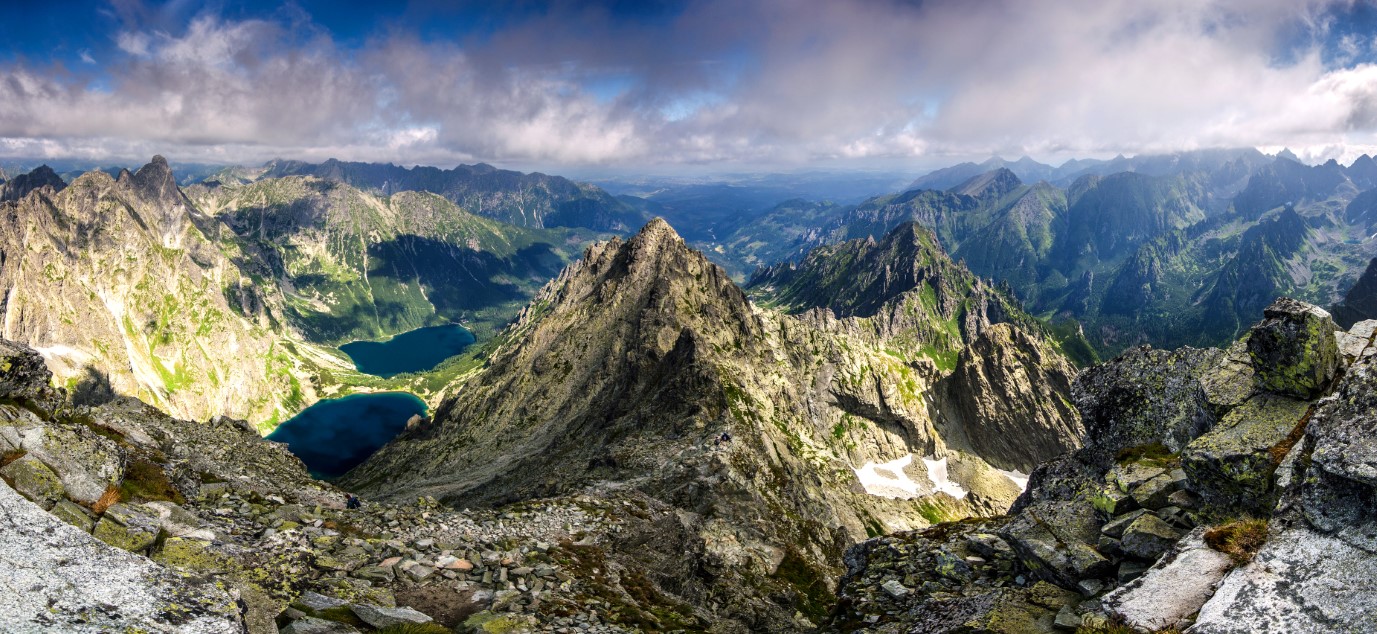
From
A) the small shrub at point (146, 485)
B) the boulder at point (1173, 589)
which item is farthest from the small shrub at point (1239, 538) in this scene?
the small shrub at point (146, 485)

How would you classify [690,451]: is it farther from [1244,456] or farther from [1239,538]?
[1239,538]

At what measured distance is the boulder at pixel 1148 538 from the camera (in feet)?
46.3

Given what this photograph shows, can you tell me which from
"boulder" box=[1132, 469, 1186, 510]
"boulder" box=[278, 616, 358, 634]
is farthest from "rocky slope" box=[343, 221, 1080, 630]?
"boulder" box=[1132, 469, 1186, 510]

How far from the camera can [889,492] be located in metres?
184

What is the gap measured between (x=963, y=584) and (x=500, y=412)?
160 metres

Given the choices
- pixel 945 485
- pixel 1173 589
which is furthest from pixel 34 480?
pixel 945 485

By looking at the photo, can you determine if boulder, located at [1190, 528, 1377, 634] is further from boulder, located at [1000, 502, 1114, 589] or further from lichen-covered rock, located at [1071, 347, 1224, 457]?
lichen-covered rock, located at [1071, 347, 1224, 457]

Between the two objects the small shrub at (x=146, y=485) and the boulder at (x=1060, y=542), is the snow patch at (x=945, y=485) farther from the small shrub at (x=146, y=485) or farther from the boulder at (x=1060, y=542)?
the small shrub at (x=146, y=485)

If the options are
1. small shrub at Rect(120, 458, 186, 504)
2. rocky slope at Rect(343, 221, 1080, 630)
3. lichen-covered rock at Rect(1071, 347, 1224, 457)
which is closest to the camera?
small shrub at Rect(120, 458, 186, 504)

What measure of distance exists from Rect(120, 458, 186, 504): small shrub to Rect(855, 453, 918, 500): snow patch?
180740 mm

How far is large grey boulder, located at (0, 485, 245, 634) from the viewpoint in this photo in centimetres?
994

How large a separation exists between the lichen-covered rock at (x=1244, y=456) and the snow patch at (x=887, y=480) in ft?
579

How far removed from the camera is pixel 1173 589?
1184cm

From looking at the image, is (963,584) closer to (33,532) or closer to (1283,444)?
(1283,444)
